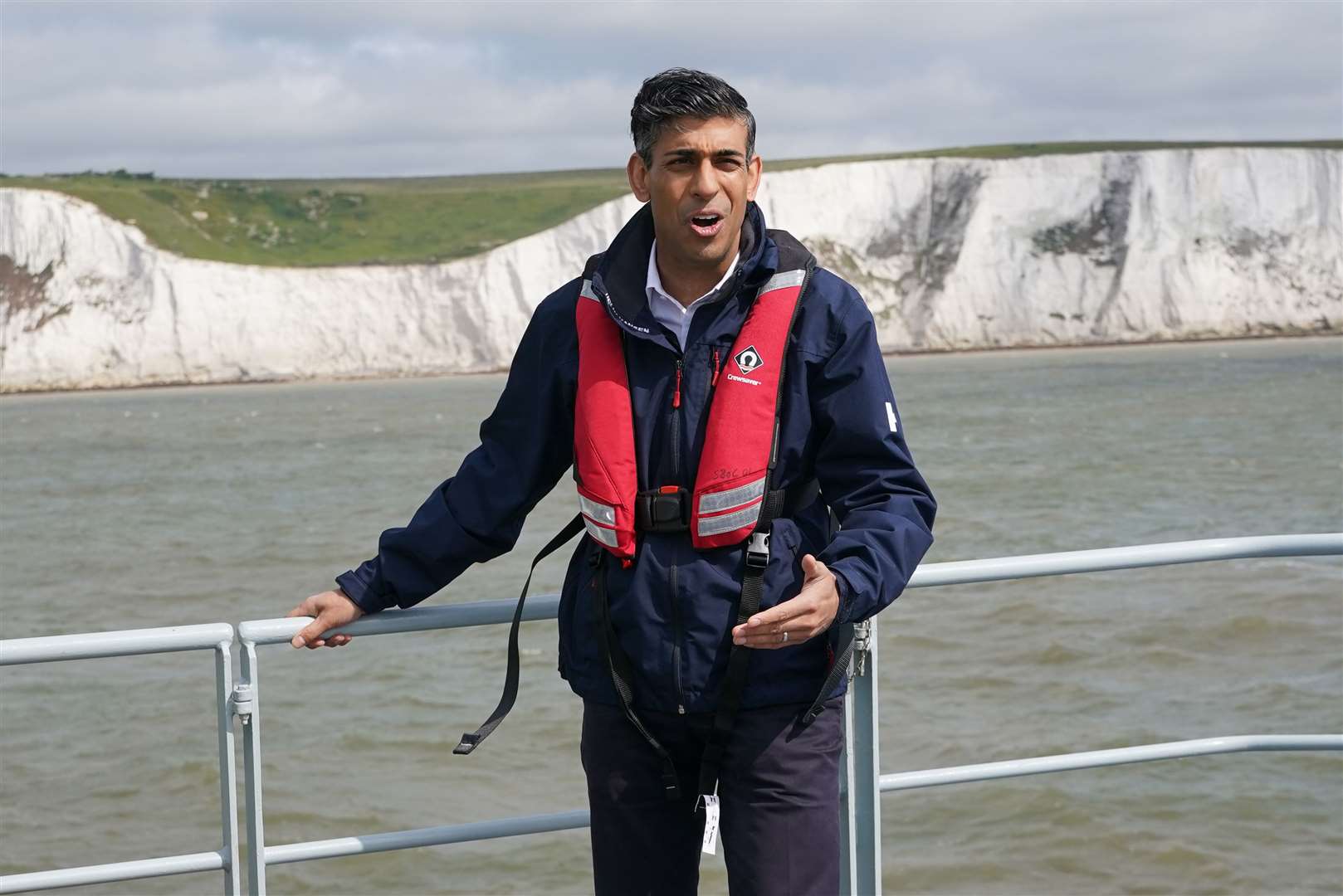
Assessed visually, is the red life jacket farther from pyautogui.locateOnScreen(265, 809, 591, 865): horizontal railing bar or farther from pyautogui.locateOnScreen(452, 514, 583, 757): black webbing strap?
pyautogui.locateOnScreen(265, 809, 591, 865): horizontal railing bar

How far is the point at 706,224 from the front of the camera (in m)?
2.55

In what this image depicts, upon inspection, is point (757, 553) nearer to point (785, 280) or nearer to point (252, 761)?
point (785, 280)

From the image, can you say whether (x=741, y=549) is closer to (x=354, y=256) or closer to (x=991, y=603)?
(x=991, y=603)

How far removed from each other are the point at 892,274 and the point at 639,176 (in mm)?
68862

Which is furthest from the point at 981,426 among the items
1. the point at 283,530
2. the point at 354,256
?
the point at 354,256

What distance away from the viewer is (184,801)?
834 cm

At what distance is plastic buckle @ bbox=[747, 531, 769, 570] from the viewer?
249 centimetres

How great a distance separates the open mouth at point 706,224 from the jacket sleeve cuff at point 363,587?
2.79ft

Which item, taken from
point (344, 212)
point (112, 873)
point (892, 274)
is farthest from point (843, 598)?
point (344, 212)

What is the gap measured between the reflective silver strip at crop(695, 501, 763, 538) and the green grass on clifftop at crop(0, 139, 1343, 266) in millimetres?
67275

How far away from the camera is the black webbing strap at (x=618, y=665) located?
254cm

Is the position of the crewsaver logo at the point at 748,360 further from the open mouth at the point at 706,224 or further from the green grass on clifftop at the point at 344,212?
the green grass on clifftop at the point at 344,212

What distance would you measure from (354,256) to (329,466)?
163ft

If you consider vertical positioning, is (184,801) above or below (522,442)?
below
